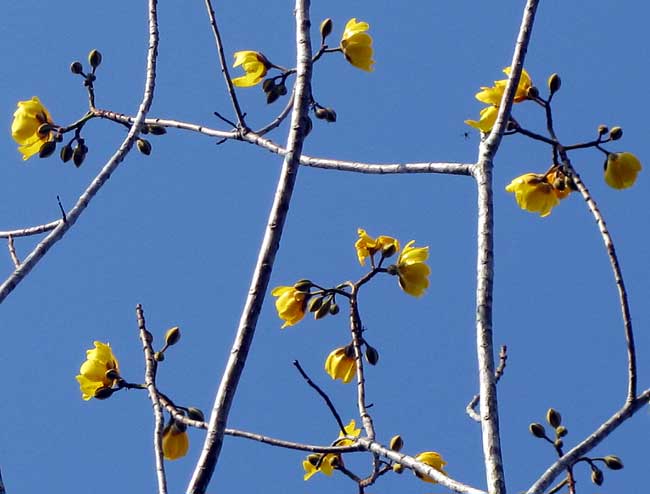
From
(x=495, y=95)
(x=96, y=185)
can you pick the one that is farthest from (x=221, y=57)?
(x=495, y=95)

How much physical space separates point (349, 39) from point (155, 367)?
231 cm

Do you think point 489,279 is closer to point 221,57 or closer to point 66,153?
point 221,57

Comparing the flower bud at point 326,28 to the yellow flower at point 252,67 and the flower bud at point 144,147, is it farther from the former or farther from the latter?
the flower bud at point 144,147

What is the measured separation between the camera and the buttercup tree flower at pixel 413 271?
4.94m

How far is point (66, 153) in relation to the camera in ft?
17.2

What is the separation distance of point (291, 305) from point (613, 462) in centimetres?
161

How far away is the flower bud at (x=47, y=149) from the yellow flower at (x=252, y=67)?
1021 millimetres

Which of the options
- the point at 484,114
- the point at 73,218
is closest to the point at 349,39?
the point at 484,114

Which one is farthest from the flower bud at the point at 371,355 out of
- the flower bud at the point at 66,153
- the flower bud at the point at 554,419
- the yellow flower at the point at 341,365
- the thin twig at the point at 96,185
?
the flower bud at the point at 66,153

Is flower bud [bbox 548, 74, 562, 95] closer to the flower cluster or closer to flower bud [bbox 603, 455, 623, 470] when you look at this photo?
the flower cluster

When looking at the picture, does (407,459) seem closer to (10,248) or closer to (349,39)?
(10,248)

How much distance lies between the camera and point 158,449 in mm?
3004

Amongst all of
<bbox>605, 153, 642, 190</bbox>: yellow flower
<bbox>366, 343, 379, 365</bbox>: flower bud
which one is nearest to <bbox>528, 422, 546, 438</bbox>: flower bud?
<bbox>366, 343, 379, 365</bbox>: flower bud

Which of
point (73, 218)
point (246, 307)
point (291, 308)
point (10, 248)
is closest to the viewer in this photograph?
point (246, 307)
